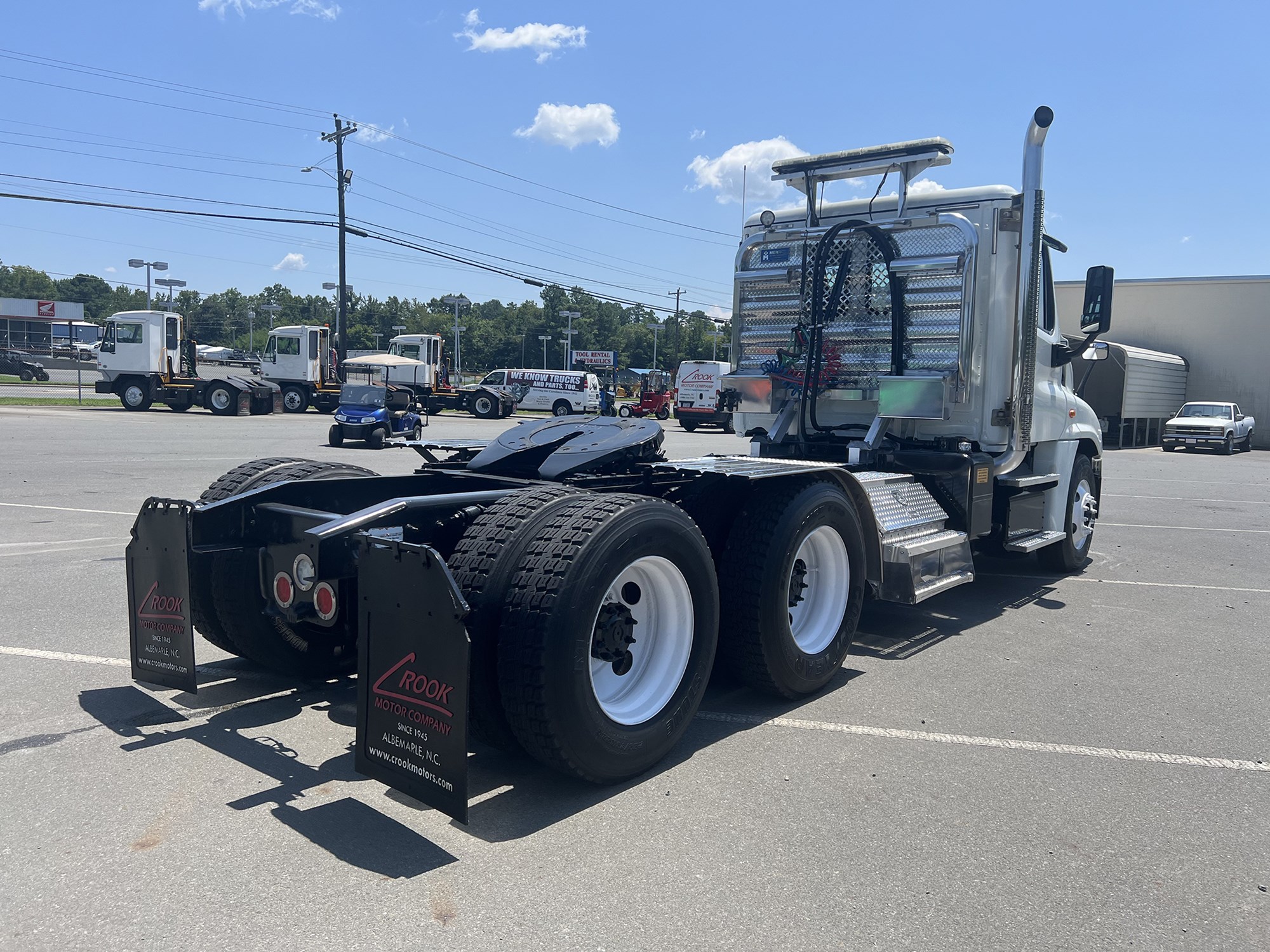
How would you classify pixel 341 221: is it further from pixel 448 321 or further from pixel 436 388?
pixel 448 321

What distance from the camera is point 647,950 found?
8.52 ft

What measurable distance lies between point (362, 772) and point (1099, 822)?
2.69 meters

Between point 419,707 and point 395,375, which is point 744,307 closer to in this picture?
point 419,707

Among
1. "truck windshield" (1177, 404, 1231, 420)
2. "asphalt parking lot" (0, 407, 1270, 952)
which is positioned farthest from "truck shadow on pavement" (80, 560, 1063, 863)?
"truck windshield" (1177, 404, 1231, 420)

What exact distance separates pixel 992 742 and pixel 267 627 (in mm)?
3415

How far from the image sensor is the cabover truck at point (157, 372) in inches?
1291

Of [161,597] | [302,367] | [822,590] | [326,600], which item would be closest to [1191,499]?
[822,590]

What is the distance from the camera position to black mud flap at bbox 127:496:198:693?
4055 mm

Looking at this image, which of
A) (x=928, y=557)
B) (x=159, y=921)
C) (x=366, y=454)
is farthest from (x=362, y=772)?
(x=366, y=454)

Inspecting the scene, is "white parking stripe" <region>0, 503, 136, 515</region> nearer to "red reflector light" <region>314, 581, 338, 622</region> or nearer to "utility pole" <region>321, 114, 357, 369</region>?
"red reflector light" <region>314, 581, 338, 622</region>

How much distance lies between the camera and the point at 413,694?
3.20m

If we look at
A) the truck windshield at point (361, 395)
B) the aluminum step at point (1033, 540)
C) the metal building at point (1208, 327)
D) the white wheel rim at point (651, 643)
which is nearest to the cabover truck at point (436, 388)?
Result: the truck windshield at point (361, 395)

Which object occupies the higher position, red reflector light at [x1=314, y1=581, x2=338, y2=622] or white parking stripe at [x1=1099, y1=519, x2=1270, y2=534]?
red reflector light at [x1=314, y1=581, x2=338, y2=622]

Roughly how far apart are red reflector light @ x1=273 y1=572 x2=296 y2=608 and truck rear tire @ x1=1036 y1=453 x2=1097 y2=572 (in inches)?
257
